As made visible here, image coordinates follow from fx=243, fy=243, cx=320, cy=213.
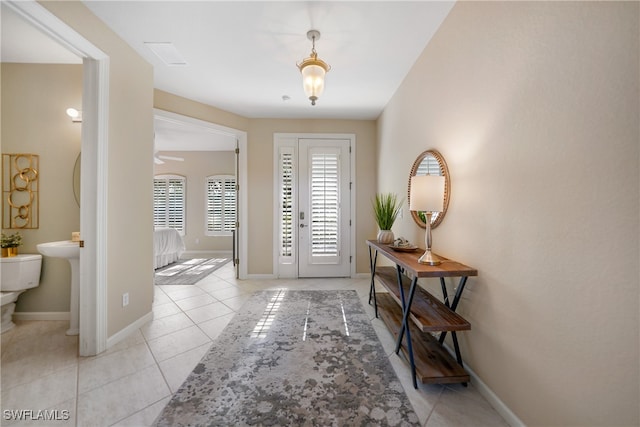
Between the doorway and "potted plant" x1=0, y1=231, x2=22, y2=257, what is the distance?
2.83 m

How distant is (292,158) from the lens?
13.4ft

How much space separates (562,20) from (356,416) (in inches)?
86.4

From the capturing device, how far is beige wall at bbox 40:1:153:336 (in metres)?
2.08

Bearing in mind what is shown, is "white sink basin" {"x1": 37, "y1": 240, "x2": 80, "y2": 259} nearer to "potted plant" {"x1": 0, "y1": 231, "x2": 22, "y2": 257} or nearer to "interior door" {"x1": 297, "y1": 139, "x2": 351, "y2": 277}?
"potted plant" {"x1": 0, "y1": 231, "x2": 22, "y2": 257}

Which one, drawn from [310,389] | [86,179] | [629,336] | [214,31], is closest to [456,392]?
[310,389]

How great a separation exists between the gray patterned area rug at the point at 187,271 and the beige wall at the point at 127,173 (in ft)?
5.08

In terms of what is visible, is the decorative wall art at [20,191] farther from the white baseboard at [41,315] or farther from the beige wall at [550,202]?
the beige wall at [550,202]

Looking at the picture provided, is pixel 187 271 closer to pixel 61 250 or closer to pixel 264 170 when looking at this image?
pixel 264 170

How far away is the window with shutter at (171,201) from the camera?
660cm

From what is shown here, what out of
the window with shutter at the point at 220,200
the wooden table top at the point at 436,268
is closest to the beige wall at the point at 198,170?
the window with shutter at the point at 220,200

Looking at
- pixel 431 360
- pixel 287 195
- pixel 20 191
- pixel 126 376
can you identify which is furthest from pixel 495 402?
pixel 20 191

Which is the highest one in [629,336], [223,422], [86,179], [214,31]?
[214,31]

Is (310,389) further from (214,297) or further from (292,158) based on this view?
(292,158)

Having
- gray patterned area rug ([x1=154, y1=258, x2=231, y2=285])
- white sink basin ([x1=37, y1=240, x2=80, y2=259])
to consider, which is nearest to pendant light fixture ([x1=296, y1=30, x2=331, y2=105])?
white sink basin ([x1=37, y1=240, x2=80, y2=259])
